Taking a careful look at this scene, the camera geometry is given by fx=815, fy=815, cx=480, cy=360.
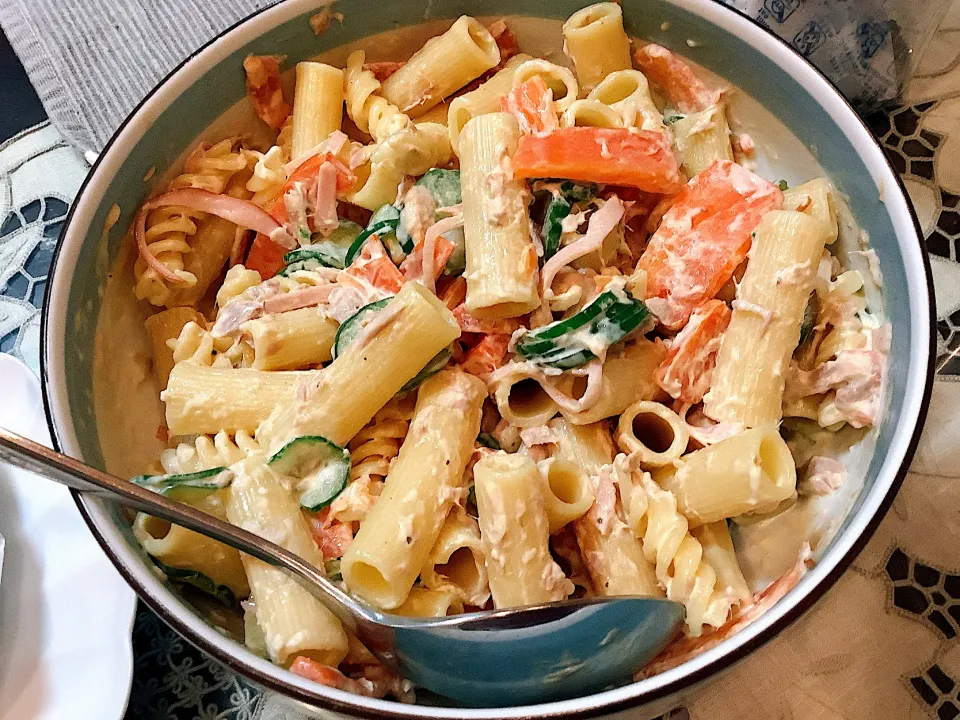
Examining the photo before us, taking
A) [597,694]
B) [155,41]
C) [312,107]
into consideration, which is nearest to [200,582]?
[597,694]

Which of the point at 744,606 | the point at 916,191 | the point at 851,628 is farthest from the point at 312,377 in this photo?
the point at 916,191

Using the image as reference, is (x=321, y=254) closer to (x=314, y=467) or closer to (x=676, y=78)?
(x=314, y=467)

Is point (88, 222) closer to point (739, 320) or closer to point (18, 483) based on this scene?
point (18, 483)

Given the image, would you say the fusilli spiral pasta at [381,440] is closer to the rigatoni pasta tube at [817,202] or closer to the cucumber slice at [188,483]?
the cucumber slice at [188,483]

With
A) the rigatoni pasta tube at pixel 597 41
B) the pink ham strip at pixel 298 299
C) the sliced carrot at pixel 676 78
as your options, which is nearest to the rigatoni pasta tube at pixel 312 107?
the pink ham strip at pixel 298 299

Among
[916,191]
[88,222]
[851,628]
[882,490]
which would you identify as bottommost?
[851,628]

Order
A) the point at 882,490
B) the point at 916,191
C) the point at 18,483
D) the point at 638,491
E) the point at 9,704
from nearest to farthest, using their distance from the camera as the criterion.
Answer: the point at 882,490, the point at 638,491, the point at 9,704, the point at 18,483, the point at 916,191

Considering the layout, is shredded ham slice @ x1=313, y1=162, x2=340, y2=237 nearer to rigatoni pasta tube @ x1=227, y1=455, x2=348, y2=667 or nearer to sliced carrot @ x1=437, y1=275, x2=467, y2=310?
sliced carrot @ x1=437, y1=275, x2=467, y2=310

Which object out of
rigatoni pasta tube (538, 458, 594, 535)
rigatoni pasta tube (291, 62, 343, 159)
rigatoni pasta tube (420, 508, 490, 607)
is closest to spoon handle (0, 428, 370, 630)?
rigatoni pasta tube (420, 508, 490, 607)
